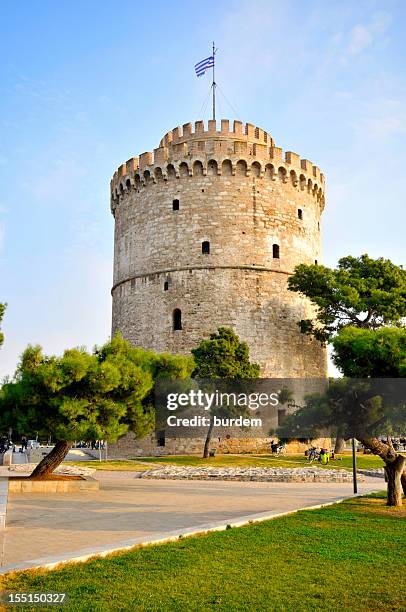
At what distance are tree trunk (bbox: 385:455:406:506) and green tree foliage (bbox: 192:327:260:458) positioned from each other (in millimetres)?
12192

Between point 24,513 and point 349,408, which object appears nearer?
point 24,513

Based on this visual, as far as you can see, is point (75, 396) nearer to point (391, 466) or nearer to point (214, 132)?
point (391, 466)

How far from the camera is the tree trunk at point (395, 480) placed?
34.6 ft

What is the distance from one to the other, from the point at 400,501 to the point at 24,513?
6331 mm

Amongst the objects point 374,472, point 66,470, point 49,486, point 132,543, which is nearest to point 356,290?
point 374,472

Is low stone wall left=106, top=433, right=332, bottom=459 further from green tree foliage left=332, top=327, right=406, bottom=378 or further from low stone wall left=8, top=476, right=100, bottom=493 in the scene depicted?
green tree foliage left=332, top=327, right=406, bottom=378

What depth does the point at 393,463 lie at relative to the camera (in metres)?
10.8

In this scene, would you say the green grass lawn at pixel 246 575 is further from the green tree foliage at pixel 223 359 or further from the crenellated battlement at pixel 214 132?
the crenellated battlement at pixel 214 132

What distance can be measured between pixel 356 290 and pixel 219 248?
631 centimetres

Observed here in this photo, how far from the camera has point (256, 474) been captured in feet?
57.1

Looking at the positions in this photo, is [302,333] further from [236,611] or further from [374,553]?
[236,611]

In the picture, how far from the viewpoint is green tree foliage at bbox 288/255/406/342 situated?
83.6 ft

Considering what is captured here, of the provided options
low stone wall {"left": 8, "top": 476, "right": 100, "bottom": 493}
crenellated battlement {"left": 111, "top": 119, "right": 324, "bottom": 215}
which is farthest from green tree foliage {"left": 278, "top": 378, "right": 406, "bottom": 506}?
crenellated battlement {"left": 111, "top": 119, "right": 324, "bottom": 215}

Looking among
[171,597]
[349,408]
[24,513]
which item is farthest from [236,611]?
[349,408]
